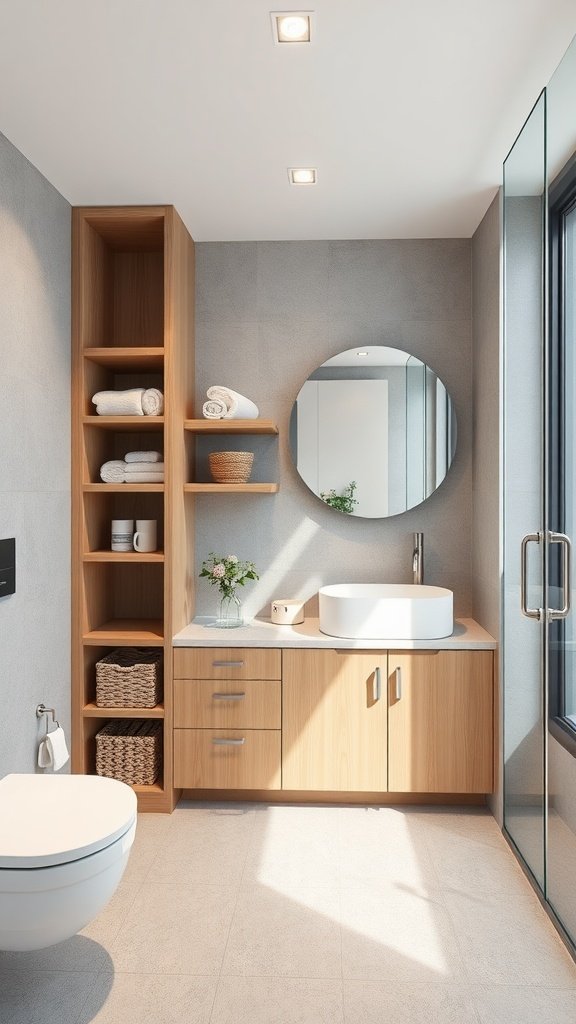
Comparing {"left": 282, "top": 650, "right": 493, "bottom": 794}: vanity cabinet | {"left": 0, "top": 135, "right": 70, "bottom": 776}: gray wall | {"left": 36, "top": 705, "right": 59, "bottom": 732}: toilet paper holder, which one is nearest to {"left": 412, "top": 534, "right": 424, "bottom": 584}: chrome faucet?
{"left": 282, "top": 650, "right": 493, "bottom": 794}: vanity cabinet

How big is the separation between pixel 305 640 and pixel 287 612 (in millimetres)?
295

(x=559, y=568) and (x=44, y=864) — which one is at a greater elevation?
(x=559, y=568)

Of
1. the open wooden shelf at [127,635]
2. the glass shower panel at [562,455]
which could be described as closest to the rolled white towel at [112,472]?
the open wooden shelf at [127,635]

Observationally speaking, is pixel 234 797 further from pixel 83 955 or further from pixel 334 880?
pixel 83 955

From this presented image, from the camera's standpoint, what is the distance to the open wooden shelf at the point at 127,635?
3.08m

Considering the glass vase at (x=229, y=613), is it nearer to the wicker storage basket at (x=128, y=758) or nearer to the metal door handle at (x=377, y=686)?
the wicker storage basket at (x=128, y=758)

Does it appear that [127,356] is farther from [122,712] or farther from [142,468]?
[122,712]

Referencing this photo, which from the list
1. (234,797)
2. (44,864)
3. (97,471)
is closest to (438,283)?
(97,471)

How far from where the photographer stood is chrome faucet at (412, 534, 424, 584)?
3.39 meters

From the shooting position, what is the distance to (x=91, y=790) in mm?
2133

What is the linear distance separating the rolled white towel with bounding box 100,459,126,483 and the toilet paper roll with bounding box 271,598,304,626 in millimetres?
878

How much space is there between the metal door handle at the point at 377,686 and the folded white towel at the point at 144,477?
3.93 feet

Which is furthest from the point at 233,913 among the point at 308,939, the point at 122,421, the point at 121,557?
the point at 122,421

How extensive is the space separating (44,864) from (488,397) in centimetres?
232
